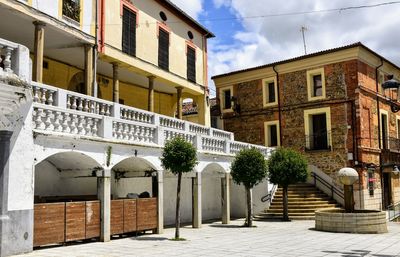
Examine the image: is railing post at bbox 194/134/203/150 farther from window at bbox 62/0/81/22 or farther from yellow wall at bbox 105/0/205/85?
window at bbox 62/0/81/22

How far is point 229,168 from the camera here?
21719 mm

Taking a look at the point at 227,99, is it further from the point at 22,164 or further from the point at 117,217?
the point at 22,164

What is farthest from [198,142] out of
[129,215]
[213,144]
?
[129,215]

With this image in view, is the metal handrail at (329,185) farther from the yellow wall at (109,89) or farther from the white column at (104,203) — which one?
the white column at (104,203)

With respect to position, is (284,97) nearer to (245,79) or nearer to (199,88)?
(245,79)

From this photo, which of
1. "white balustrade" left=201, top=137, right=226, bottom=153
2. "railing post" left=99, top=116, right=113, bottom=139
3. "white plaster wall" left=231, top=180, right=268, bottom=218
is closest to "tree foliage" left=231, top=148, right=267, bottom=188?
"white balustrade" left=201, top=137, right=226, bottom=153

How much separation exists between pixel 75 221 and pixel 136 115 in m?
4.56

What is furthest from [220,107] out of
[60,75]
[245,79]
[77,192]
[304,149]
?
[77,192]

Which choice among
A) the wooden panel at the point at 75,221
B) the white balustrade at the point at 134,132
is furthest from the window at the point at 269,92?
the wooden panel at the point at 75,221

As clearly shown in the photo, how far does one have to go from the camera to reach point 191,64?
25.2 metres

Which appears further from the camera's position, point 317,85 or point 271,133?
point 271,133

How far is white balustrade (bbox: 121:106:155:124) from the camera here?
15.6m

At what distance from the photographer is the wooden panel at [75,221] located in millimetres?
13047

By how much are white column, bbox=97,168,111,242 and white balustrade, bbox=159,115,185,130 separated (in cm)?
413
